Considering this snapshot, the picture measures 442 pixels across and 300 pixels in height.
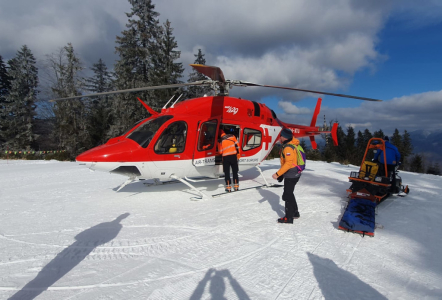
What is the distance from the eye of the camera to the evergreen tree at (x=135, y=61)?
2300 cm

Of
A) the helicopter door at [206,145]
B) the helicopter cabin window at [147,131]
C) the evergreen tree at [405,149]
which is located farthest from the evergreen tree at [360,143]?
the helicopter cabin window at [147,131]

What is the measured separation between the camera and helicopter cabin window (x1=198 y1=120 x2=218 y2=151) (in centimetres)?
657

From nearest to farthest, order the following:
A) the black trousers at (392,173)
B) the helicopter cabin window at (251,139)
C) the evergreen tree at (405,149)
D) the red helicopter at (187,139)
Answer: the red helicopter at (187,139), the black trousers at (392,173), the helicopter cabin window at (251,139), the evergreen tree at (405,149)

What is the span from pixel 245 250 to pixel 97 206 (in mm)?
4031

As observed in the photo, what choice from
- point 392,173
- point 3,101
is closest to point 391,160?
point 392,173

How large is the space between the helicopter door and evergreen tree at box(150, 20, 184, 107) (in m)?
15.4

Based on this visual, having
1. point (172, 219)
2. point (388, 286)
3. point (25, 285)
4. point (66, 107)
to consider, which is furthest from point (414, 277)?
point (66, 107)

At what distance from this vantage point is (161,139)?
592 cm

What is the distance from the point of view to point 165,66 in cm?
2283

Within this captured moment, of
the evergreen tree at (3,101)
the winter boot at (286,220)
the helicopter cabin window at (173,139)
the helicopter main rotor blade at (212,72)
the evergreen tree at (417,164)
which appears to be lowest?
the evergreen tree at (417,164)

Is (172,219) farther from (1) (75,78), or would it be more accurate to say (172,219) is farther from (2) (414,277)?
(1) (75,78)

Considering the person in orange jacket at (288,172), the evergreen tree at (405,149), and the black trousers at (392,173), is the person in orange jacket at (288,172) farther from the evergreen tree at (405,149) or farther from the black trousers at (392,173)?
the evergreen tree at (405,149)

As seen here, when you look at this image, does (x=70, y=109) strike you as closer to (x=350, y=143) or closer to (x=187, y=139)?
(x=187, y=139)

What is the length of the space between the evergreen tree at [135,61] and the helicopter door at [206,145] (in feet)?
57.3
